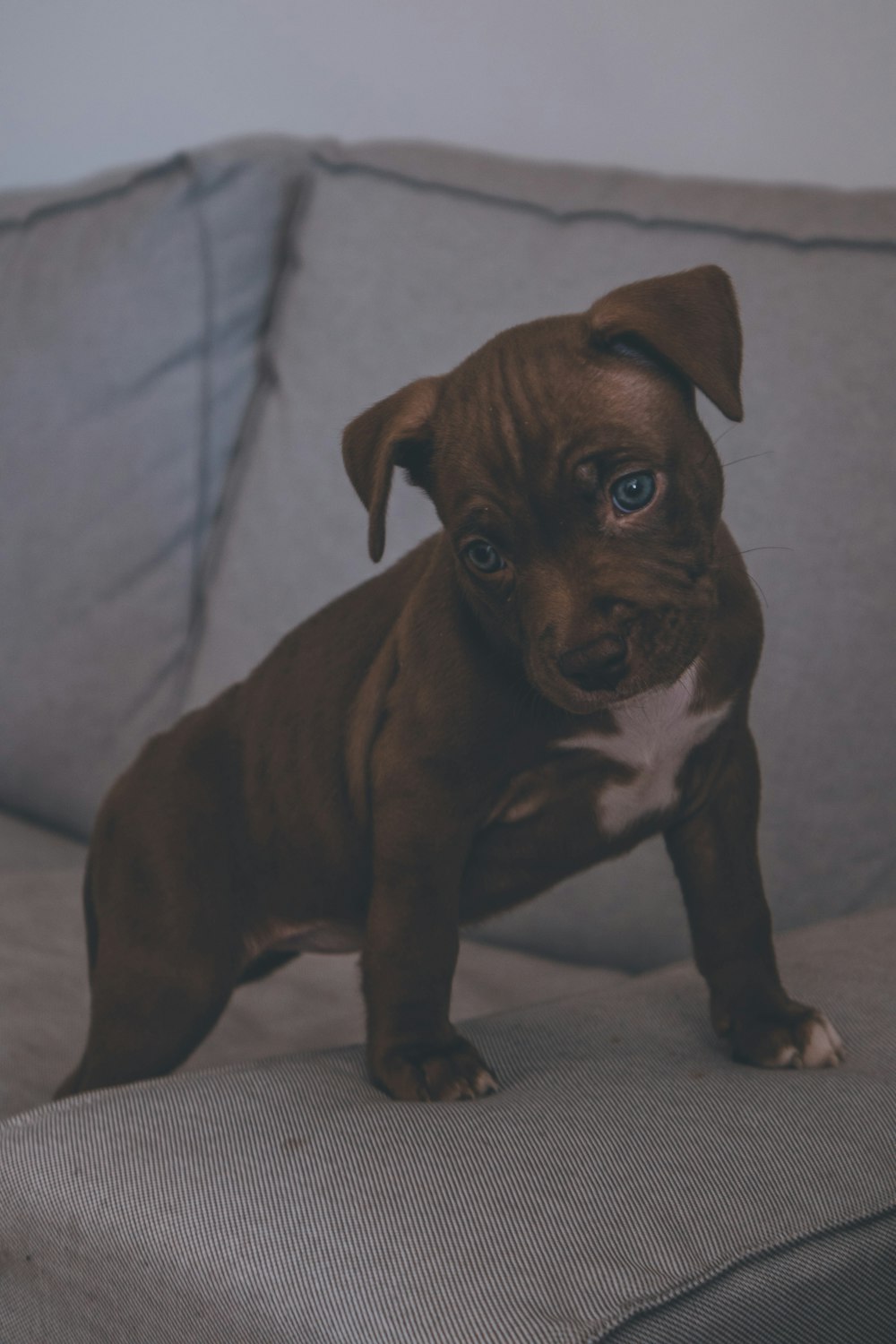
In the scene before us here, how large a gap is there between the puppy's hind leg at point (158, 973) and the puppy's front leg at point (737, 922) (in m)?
0.42

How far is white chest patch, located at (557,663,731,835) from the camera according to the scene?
1.09 m

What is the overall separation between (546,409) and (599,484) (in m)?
0.07

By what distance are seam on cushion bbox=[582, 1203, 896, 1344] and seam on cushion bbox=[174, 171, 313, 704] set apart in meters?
1.42

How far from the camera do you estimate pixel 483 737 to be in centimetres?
106

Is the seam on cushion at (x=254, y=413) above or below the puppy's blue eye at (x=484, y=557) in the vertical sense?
below

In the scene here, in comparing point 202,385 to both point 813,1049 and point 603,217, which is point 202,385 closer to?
point 603,217

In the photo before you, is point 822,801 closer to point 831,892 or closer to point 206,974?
point 831,892

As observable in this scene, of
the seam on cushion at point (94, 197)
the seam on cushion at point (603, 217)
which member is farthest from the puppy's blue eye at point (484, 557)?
the seam on cushion at point (94, 197)

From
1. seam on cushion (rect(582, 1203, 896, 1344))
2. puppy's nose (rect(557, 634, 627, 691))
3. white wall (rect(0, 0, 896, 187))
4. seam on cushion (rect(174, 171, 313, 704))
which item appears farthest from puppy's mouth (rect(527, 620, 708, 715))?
white wall (rect(0, 0, 896, 187))

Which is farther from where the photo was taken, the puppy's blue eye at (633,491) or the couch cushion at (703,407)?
the couch cushion at (703,407)

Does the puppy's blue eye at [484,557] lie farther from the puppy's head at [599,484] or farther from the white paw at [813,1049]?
the white paw at [813,1049]

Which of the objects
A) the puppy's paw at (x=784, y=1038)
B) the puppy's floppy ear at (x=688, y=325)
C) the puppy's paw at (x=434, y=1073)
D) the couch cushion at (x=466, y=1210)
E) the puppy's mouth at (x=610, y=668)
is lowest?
the puppy's paw at (x=784, y=1038)

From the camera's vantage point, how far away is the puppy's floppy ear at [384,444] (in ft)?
3.40

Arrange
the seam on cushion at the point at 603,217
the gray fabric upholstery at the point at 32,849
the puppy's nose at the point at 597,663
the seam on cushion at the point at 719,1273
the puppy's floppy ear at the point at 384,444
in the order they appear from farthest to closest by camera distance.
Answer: the gray fabric upholstery at the point at 32,849, the seam on cushion at the point at 603,217, the puppy's floppy ear at the point at 384,444, the puppy's nose at the point at 597,663, the seam on cushion at the point at 719,1273
